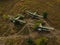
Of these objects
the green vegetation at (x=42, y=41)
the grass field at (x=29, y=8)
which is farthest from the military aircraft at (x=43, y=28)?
the green vegetation at (x=42, y=41)

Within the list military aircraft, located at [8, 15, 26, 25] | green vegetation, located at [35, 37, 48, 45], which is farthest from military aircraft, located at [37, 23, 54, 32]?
military aircraft, located at [8, 15, 26, 25]

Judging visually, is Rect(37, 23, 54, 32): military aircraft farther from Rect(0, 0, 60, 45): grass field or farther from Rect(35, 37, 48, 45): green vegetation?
Rect(35, 37, 48, 45): green vegetation

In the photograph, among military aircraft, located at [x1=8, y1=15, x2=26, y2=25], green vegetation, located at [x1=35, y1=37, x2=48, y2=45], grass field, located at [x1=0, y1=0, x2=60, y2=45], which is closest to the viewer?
green vegetation, located at [x1=35, y1=37, x2=48, y2=45]

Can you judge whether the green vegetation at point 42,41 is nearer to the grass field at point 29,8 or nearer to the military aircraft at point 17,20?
the grass field at point 29,8

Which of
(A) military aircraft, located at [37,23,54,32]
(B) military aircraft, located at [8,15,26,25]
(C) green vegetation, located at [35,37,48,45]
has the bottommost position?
(C) green vegetation, located at [35,37,48,45]

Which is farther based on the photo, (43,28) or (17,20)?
(17,20)

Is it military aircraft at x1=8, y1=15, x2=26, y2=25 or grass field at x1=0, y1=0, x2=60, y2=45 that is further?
grass field at x1=0, y1=0, x2=60, y2=45

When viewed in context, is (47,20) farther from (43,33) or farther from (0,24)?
(0,24)

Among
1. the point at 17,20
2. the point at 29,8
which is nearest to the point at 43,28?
the point at 17,20

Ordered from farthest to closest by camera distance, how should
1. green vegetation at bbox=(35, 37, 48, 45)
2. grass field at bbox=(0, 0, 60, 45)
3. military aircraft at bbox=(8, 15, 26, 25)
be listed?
1. grass field at bbox=(0, 0, 60, 45)
2. military aircraft at bbox=(8, 15, 26, 25)
3. green vegetation at bbox=(35, 37, 48, 45)

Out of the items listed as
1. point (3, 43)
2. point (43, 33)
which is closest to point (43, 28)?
point (43, 33)

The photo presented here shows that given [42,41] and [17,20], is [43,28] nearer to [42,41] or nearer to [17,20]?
[42,41]
